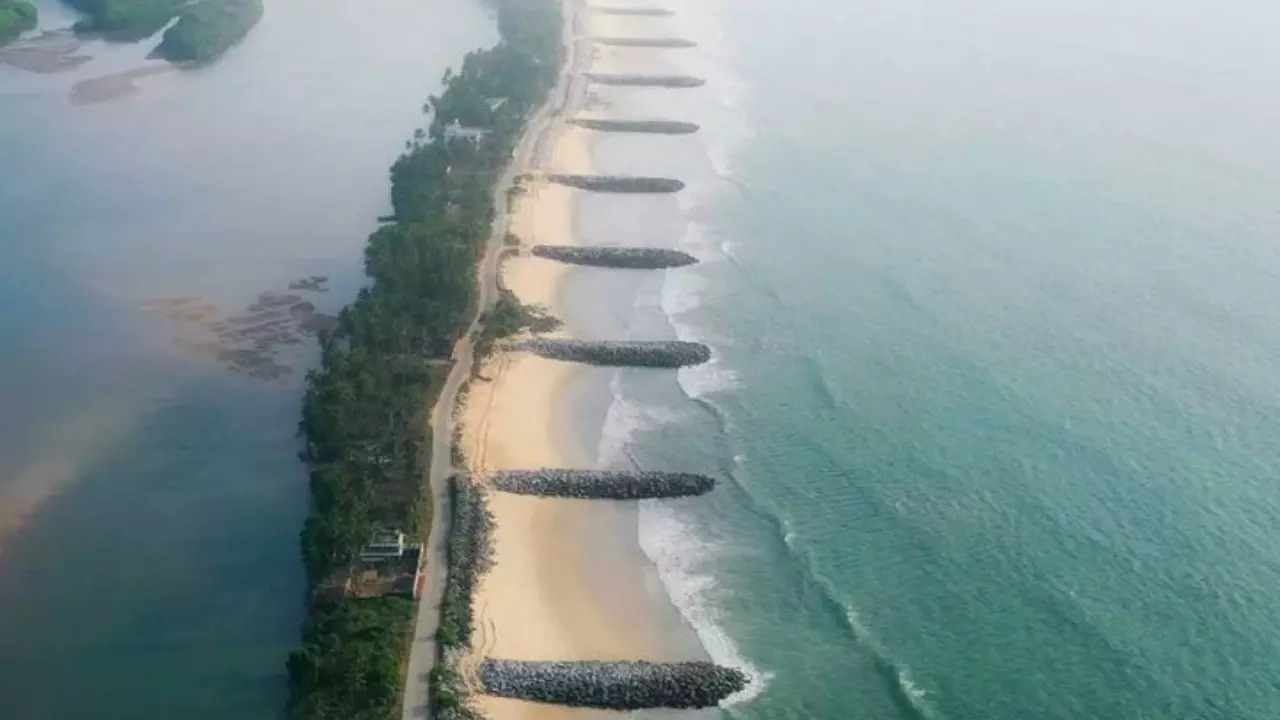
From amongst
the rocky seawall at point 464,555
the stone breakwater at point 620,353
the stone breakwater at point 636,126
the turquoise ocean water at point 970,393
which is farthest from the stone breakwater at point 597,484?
the stone breakwater at point 636,126

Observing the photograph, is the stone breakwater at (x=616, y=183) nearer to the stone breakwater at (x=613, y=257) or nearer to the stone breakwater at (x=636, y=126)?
the stone breakwater at (x=613, y=257)

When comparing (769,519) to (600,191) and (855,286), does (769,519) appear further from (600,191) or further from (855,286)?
(600,191)

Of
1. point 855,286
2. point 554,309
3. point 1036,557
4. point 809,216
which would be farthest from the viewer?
point 809,216

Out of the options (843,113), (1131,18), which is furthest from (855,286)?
(1131,18)

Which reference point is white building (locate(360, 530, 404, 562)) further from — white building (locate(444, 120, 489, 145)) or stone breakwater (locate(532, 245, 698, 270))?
white building (locate(444, 120, 489, 145))

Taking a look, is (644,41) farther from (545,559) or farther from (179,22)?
(545,559)
